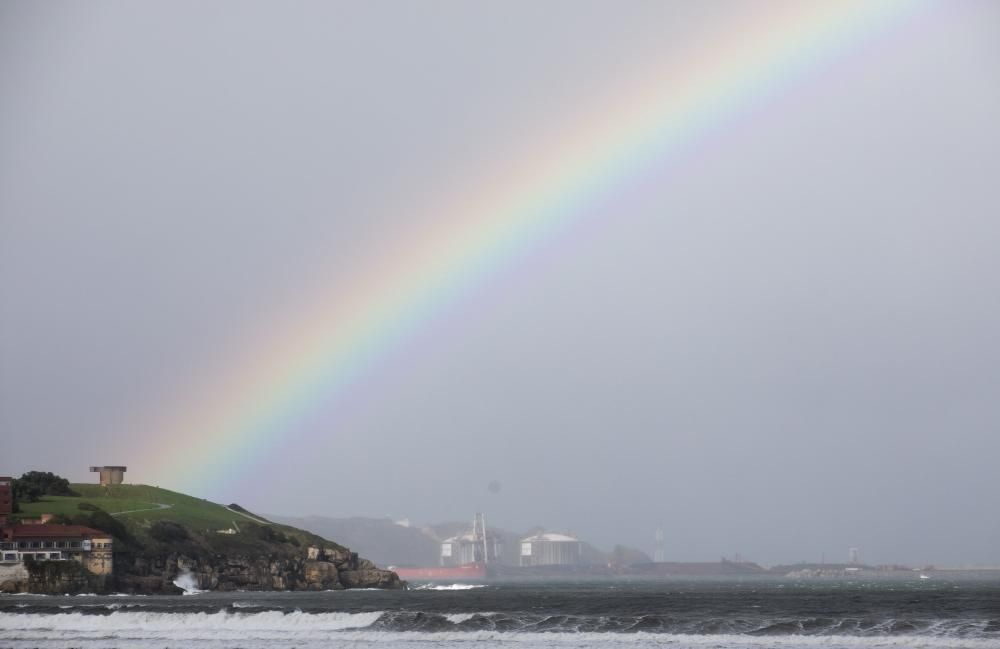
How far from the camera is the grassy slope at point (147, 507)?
150 metres

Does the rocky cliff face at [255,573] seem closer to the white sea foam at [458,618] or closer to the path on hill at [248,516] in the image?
the path on hill at [248,516]

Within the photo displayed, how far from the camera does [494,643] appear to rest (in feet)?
197

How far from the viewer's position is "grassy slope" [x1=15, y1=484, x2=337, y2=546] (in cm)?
14950

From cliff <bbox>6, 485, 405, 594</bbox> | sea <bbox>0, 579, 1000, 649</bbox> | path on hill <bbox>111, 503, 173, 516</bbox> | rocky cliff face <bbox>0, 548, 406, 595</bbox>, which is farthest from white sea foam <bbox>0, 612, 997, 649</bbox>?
path on hill <bbox>111, 503, 173, 516</bbox>

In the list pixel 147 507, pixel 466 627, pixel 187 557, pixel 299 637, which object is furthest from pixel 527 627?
pixel 147 507

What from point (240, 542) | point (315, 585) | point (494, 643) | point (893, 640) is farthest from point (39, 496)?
point (893, 640)

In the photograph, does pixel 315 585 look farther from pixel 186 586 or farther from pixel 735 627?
pixel 735 627

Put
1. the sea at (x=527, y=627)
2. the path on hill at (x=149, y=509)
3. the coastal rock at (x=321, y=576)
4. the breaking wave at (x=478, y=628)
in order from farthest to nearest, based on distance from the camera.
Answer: the path on hill at (x=149, y=509), the coastal rock at (x=321, y=576), the breaking wave at (x=478, y=628), the sea at (x=527, y=627)

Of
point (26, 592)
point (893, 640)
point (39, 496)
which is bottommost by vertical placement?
point (893, 640)

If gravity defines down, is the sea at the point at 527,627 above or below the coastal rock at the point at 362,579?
below

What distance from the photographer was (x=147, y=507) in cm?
16438

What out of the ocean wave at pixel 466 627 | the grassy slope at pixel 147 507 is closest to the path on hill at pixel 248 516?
the grassy slope at pixel 147 507

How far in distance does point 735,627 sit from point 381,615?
22091mm

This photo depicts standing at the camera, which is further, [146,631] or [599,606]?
[599,606]
